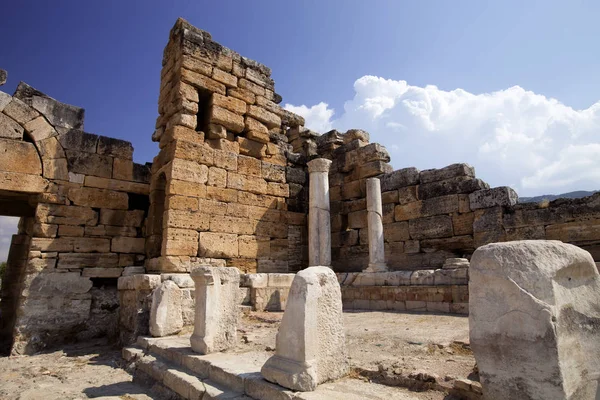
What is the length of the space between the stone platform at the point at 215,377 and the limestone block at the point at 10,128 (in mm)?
4485

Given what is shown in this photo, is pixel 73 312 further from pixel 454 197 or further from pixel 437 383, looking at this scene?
pixel 454 197

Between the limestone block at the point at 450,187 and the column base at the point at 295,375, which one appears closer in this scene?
the column base at the point at 295,375

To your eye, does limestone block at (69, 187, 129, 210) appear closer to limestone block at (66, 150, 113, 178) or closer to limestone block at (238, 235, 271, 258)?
limestone block at (66, 150, 113, 178)

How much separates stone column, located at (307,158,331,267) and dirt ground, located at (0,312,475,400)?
2725 mm

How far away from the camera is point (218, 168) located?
328 inches

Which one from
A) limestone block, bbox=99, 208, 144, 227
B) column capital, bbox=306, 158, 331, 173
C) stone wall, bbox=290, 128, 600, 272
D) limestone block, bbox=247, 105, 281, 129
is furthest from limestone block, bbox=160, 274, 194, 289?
stone wall, bbox=290, 128, 600, 272

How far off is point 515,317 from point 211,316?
10.2ft

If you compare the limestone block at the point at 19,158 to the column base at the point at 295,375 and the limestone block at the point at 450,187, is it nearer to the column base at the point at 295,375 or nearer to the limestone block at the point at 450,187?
the column base at the point at 295,375

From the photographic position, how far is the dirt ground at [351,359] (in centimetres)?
339

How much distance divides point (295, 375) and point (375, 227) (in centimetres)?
634

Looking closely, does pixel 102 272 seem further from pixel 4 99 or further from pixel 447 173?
pixel 447 173

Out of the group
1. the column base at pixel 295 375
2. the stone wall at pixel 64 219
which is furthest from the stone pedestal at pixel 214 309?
the stone wall at pixel 64 219

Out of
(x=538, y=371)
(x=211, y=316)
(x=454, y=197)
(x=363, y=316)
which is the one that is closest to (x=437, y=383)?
(x=538, y=371)

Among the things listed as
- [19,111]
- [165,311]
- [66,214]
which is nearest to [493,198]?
[165,311]
